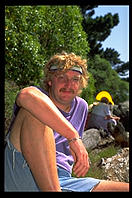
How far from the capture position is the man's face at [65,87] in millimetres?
2326

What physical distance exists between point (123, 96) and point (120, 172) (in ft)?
36.1

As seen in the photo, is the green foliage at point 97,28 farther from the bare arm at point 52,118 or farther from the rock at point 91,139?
the bare arm at point 52,118

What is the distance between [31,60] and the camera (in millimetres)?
6000

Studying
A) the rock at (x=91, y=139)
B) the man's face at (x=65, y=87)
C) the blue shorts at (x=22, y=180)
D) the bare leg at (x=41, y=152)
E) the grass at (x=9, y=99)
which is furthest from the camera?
the rock at (x=91, y=139)

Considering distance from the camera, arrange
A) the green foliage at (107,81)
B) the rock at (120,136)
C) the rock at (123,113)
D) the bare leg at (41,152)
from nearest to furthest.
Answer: the bare leg at (41,152) < the rock at (120,136) < the rock at (123,113) < the green foliage at (107,81)

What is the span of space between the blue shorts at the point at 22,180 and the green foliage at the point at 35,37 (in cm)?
377

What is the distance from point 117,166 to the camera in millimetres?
5059

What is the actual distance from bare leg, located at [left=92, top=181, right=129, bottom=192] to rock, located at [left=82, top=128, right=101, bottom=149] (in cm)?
406

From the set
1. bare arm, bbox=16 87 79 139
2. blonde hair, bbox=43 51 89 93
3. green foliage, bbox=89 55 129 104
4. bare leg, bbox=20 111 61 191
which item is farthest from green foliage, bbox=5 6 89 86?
green foliage, bbox=89 55 129 104

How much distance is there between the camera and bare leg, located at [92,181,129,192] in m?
1.92

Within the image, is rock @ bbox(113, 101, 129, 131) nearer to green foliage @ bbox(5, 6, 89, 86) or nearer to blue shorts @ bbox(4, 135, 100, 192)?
green foliage @ bbox(5, 6, 89, 86)

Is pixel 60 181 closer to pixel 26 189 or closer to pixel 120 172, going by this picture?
pixel 26 189

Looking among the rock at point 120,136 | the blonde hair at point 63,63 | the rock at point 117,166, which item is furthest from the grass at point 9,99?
the blonde hair at point 63,63
